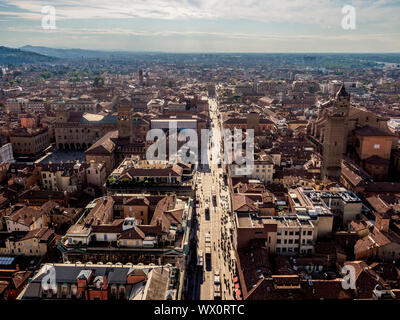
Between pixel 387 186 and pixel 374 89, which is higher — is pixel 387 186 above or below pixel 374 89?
below

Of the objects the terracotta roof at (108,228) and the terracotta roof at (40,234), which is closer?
the terracotta roof at (108,228)

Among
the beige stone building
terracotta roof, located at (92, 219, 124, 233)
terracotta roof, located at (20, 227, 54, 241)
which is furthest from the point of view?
the beige stone building

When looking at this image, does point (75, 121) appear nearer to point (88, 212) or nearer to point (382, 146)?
point (88, 212)

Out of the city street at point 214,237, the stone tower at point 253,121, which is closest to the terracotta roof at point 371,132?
the stone tower at point 253,121

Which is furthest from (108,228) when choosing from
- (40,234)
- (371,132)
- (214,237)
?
(371,132)

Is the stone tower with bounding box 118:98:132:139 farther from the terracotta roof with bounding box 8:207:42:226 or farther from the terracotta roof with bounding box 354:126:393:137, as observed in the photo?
the terracotta roof with bounding box 354:126:393:137

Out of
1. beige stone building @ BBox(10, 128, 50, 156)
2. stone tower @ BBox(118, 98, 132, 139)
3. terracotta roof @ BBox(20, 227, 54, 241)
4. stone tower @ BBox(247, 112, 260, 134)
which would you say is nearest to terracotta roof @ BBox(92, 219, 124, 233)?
terracotta roof @ BBox(20, 227, 54, 241)

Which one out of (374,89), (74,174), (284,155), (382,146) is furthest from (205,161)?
(374,89)

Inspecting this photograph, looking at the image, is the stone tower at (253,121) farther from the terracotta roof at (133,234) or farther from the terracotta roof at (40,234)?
the terracotta roof at (40,234)
